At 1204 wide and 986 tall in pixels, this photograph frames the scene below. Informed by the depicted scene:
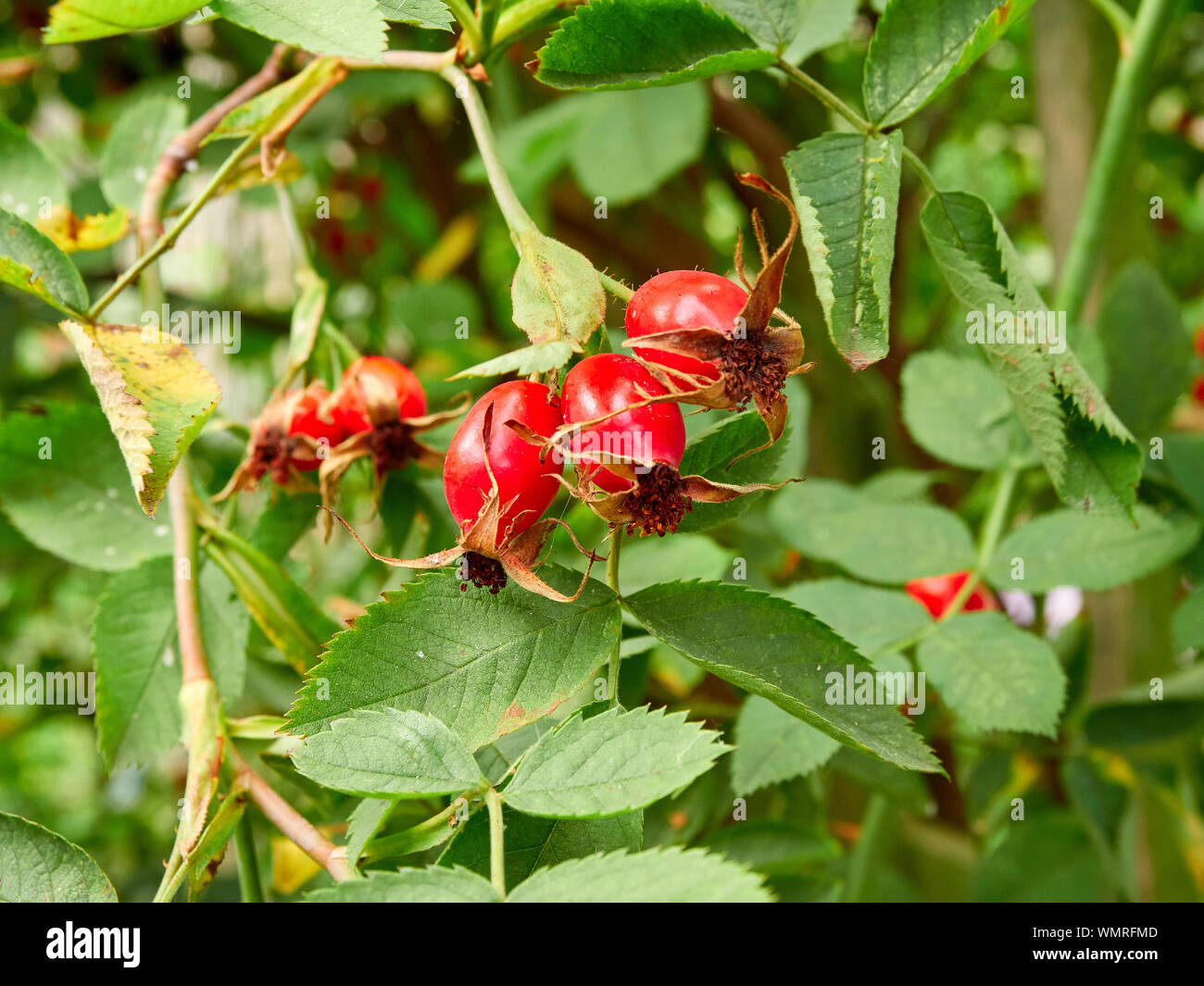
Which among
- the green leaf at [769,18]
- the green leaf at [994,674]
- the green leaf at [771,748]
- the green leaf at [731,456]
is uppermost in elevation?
the green leaf at [769,18]

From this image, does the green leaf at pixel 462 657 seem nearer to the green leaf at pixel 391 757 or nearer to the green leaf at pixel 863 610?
the green leaf at pixel 391 757

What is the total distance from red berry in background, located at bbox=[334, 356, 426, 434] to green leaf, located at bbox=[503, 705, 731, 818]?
0.30m

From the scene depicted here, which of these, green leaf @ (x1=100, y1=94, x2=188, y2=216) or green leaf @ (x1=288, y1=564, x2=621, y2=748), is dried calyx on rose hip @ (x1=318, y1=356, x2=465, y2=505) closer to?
green leaf @ (x1=288, y1=564, x2=621, y2=748)

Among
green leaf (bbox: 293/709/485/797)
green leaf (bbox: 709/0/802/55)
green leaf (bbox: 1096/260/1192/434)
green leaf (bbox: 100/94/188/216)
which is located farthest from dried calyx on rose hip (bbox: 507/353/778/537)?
green leaf (bbox: 1096/260/1192/434)

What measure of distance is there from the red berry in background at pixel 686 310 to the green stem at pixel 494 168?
8 cm

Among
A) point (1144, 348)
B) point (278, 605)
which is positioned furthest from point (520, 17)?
point (1144, 348)

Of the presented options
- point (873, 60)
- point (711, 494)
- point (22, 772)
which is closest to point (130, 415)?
point (711, 494)

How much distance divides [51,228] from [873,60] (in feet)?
2.00

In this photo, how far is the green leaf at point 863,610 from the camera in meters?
0.80

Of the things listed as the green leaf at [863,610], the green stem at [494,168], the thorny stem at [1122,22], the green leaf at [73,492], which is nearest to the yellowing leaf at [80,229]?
the green leaf at [73,492]

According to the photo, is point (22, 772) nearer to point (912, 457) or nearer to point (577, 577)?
point (912, 457)

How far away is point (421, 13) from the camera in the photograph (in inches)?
17.8

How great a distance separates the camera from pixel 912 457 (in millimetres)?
1752

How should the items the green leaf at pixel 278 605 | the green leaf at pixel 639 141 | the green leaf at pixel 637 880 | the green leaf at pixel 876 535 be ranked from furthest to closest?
the green leaf at pixel 639 141
the green leaf at pixel 876 535
the green leaf at pixel 278 605
the green leaf at pixel 637 880
